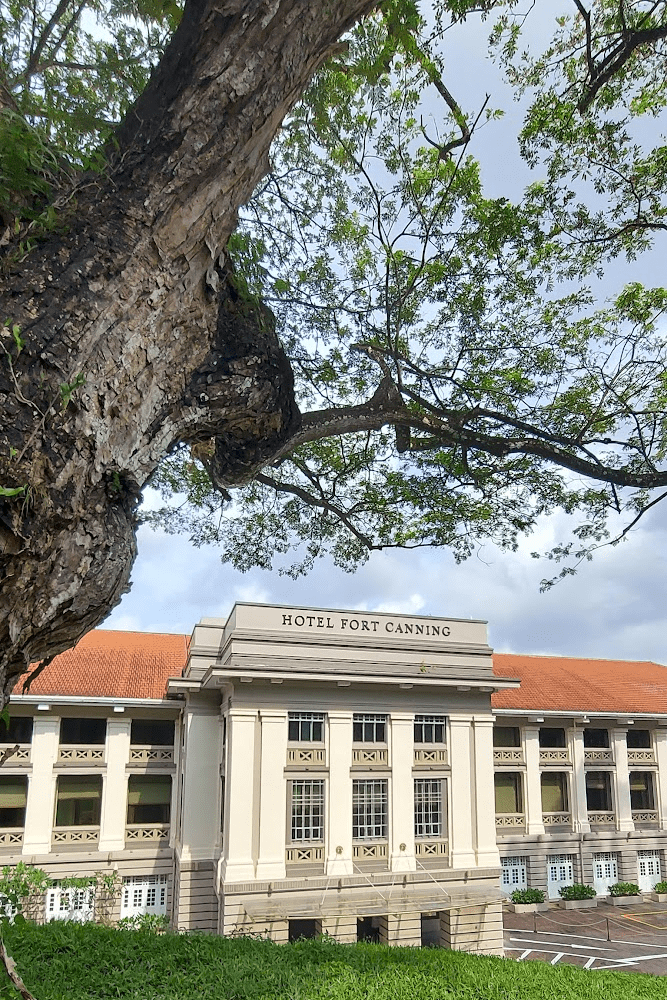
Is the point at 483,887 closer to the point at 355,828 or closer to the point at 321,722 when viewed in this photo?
the point at 355,828

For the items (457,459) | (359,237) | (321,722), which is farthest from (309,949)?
(321,722)

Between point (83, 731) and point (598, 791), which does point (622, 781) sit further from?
point (83, 731)

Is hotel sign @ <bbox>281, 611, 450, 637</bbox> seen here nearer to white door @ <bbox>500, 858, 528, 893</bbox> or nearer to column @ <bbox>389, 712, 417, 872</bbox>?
column @ <bbox>389, 712, 417, 872</bbox>

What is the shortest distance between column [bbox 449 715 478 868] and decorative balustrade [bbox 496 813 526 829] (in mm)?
5875

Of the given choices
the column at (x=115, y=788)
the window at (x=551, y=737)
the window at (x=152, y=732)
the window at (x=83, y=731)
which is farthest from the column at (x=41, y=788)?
the window at (x=551, y=737)

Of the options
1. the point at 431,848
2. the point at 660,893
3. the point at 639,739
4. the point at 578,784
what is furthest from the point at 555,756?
the point at 431,848

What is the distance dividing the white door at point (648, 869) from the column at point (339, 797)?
14514mm

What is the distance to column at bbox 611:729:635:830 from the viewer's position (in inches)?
1061

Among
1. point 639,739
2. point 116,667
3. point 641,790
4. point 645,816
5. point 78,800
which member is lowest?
point 645,816

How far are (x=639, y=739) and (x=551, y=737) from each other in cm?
423

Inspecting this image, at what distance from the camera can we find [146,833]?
813 inches

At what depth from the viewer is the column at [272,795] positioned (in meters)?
17.7

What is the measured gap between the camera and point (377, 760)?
1975cm

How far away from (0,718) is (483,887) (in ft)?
65.9
